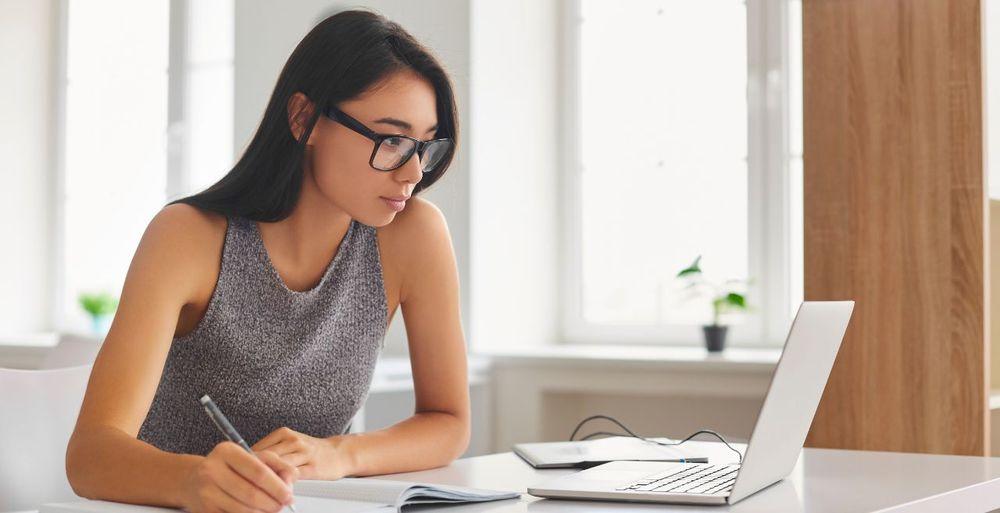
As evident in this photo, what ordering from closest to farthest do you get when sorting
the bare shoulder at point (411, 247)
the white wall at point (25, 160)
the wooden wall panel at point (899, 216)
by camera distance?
the bare shoulder at point (411, 247)
the wooden wall panel at point (899, 216)
the white wall at point (25, 160)

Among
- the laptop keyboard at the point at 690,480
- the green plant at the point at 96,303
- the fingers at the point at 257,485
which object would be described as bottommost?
the laptop keyboard at the point at 690,480

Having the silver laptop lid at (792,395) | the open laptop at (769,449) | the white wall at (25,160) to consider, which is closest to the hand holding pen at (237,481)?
the open laptop at (769,449)

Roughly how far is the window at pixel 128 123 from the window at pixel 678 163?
1.54m

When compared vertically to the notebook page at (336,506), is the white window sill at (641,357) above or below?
above

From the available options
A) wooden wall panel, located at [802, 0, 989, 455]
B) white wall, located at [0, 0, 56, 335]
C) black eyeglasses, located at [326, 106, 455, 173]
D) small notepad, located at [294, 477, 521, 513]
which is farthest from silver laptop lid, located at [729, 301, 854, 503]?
white wall, located at [0, 0, 56, 335]

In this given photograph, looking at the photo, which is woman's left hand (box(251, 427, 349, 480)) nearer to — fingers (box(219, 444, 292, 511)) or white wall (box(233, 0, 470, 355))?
fingers (box(219, 444, 292, 511))

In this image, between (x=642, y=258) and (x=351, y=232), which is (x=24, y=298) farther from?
(x=351, y=232)

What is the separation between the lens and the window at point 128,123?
4.38 metres

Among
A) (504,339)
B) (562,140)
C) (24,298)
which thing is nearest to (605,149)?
(562,140)

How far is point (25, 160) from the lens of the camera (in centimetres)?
479

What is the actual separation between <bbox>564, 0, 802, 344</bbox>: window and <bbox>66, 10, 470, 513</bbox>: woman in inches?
60.4

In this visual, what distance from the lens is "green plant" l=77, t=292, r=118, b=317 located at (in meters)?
4.43

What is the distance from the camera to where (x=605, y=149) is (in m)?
3.53

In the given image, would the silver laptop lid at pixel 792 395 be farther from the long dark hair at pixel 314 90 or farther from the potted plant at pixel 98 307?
the potted plant at pixel 98 307
